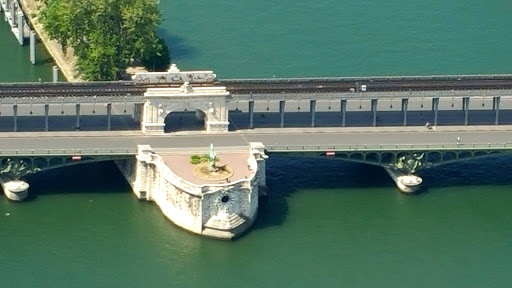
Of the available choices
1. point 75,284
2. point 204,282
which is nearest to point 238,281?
point 204,282

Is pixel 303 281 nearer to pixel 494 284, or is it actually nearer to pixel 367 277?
pixel 367 277

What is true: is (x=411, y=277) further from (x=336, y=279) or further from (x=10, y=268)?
(x=10, y=268)

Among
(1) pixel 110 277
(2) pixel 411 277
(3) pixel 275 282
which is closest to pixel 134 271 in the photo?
(1) pixel 110 277

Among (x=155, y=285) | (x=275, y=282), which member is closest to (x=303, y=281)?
(x=275, y=282)

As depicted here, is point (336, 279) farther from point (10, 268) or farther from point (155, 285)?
point (10, 268)

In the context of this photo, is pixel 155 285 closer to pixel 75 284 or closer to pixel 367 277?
pixel 75 284
